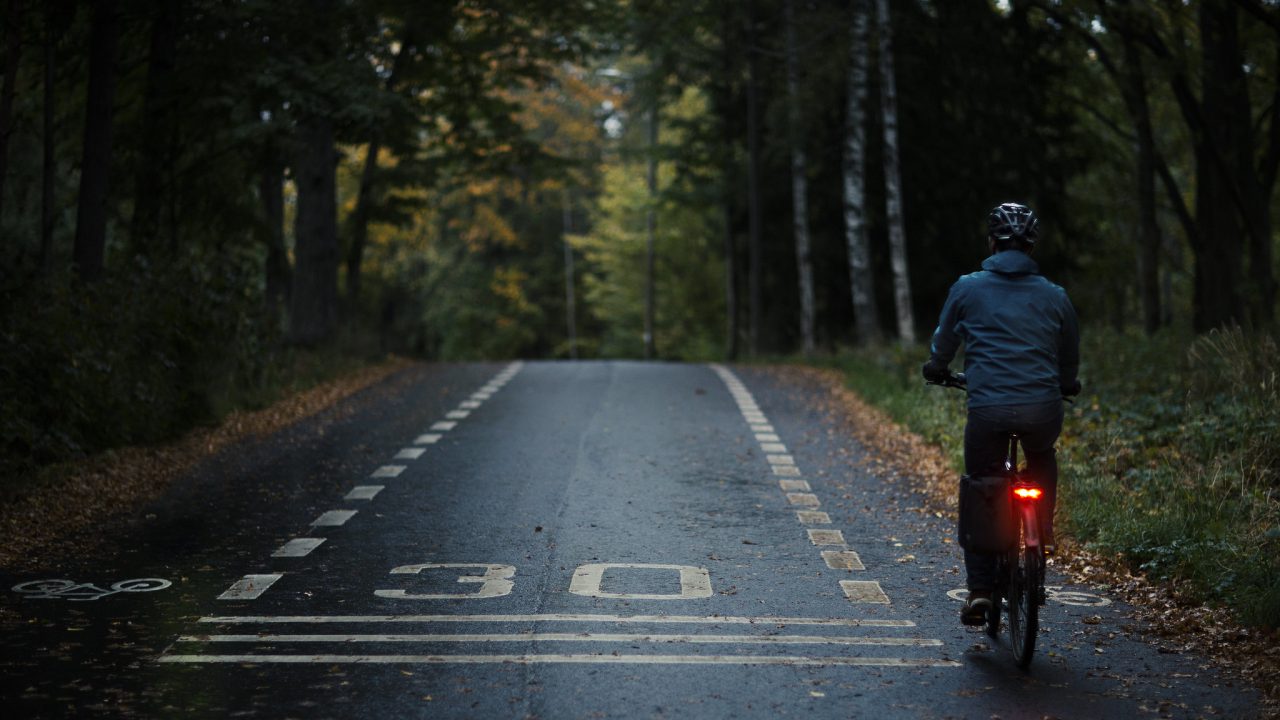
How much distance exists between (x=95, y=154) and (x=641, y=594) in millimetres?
11594

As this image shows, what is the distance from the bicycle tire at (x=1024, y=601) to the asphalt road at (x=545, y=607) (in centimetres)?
13

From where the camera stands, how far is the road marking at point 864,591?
8258 mm

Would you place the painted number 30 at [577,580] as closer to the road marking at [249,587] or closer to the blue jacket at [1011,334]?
the road marking at [249,587]

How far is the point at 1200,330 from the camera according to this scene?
24.3 metres

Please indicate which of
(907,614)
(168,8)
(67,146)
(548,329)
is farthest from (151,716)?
(548,329)

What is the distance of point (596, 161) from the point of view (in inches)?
1460

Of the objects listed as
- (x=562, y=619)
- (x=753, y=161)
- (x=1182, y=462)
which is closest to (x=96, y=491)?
(x=562, y=619)

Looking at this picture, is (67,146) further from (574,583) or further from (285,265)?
(574,583)

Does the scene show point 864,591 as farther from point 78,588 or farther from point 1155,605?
point 78,588

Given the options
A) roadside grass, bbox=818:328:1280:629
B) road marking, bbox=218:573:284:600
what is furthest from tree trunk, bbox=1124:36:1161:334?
road marking, bbox=218:573:284:600

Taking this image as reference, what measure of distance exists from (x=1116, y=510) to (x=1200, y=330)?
1522 centimetres

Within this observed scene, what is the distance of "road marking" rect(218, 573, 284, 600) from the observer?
8.25 m

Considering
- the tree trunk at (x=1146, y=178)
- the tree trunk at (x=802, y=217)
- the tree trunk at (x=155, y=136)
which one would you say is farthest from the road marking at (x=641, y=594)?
the tree trunk at (x=802, y=217)

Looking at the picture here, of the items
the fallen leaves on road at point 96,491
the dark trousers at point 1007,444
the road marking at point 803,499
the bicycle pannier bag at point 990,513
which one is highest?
the dark trousers at point 1007,444
